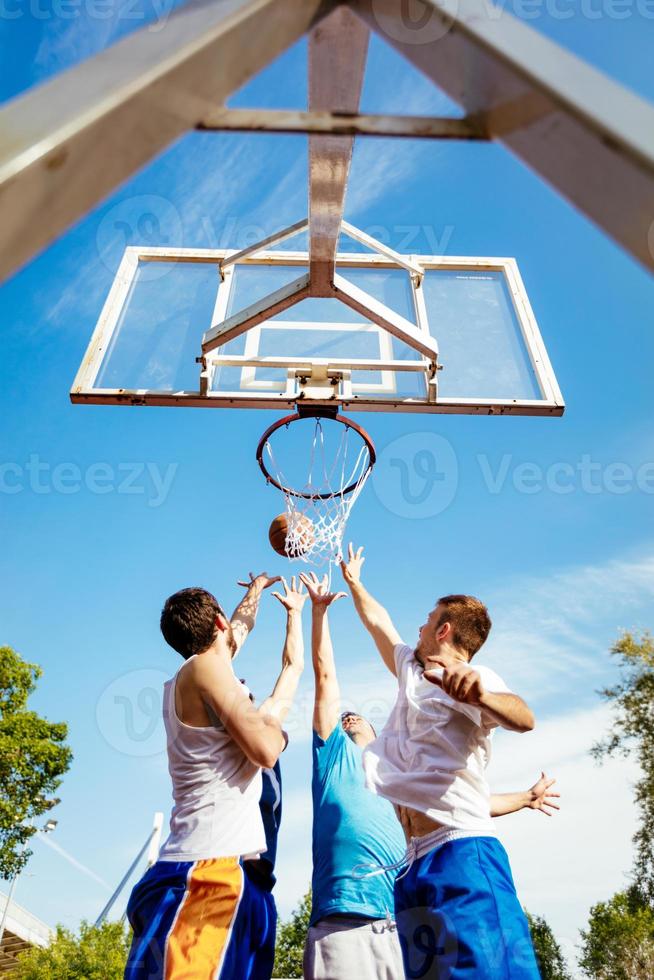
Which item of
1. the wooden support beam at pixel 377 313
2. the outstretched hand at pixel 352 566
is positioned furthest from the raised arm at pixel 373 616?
the wooden support beam at pixel 377 313

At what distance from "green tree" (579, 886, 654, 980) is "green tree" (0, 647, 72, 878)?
14.5m

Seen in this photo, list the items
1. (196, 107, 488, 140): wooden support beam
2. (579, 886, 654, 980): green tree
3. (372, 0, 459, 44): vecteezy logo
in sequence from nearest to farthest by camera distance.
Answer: (372, 0, 459, 44): vecteezy logo, (196, 107, 488, 140): wooden support beam, (579, 886, 654, 980): green tree

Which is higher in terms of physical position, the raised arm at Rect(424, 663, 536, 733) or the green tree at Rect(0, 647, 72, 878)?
the green tree at Rect(0, 647, 72, 878)

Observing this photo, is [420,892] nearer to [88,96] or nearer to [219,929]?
[219,929]

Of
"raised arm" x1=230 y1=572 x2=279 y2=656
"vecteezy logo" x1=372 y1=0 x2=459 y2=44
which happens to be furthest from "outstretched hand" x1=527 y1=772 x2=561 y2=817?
"vecteezy logo" x1=372 y1=0 x2=459 y2=44

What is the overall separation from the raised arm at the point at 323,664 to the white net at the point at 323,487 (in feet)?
1.84

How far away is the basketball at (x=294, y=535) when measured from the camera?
523cm

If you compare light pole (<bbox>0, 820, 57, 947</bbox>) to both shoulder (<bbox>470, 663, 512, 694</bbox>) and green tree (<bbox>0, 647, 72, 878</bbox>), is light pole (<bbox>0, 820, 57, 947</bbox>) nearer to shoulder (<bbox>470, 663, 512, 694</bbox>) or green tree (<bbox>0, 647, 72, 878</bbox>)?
green tree (<bbox>0, 647, 72, 878</bbox>)

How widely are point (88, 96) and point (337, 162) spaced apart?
4.49 feet

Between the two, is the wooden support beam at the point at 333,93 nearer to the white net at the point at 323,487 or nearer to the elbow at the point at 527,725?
the elbow at the point at 527,725

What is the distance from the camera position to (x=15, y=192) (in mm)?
729

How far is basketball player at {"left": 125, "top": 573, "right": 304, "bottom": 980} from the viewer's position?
2656mm

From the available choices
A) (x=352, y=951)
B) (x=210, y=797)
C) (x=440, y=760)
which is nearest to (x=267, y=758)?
(x=210, y=797)

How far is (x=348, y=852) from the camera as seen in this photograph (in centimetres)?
358
